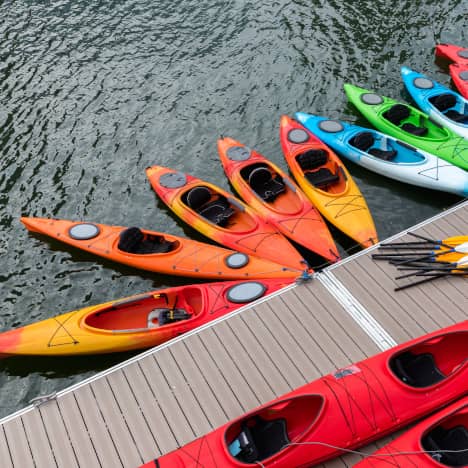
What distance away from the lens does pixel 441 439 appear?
8.00m

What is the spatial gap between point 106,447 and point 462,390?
5.96 metres

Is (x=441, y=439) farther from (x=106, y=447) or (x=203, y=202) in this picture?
(x=203, y=202)

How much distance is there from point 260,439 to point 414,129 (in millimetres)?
10319

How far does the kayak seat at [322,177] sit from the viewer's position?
13.5m

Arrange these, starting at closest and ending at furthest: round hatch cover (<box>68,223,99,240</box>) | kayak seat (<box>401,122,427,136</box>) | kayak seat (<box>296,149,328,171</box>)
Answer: round hatch cover (<box>68,223,99,240</box>), kayak seat (<box>296,149,328,171</box>), kayak seat (<box>401,122,427,136</box>)

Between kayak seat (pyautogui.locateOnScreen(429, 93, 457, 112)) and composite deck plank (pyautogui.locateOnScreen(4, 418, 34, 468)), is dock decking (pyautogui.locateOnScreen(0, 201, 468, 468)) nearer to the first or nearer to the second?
composite deck plank (pyautogui.locateOnScreen(4, 418, 34, 468))

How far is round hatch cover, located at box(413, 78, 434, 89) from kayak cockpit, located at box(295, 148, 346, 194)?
473 centimetres

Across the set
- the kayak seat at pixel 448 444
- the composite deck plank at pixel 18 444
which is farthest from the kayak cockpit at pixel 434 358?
the composite deck plank at pixel 18 444

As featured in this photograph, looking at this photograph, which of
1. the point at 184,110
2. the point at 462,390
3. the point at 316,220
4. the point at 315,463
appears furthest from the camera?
the point at 184,110

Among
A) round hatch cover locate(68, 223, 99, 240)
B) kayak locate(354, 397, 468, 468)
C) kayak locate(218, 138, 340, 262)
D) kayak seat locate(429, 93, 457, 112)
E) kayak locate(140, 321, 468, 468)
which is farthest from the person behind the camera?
kayak seat locate(429, 93, 457, 112)

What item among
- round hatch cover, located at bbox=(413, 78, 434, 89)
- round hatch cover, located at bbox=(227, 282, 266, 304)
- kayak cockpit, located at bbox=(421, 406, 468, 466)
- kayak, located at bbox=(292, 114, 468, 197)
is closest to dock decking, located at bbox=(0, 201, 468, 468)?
round hatch cover, located at bbox=(227, 282, 266, 304)

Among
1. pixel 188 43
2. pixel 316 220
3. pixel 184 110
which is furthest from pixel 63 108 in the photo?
pixel 316 220

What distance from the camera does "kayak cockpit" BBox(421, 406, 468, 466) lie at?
302 inches

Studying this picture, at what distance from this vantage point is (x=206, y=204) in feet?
44.0
